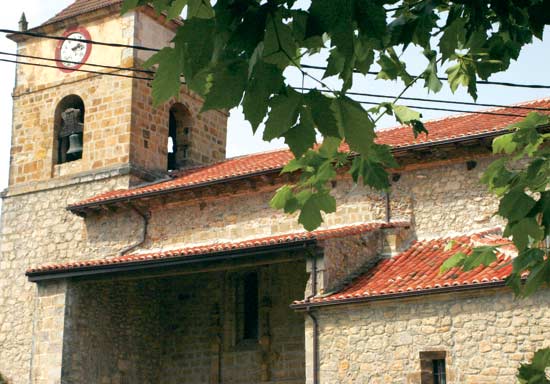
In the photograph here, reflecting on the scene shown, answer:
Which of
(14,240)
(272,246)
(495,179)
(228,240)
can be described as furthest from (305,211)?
(14,240)

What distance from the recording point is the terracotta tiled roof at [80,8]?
815 inches

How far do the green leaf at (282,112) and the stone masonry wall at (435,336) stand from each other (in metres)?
8.85

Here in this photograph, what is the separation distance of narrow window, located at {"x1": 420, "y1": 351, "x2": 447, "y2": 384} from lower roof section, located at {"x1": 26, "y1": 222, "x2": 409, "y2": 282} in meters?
2.34

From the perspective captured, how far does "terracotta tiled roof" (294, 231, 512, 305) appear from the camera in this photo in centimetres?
1216

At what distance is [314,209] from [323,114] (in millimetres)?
1665

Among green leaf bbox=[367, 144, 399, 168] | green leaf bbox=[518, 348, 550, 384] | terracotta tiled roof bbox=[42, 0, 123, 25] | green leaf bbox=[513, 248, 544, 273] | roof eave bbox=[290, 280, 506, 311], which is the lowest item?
green leaf bbox=[518, 348, 550, 384]

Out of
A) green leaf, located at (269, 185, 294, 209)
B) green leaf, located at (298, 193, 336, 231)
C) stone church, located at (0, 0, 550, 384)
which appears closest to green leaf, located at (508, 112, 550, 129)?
green leaf, located at (298, 193, 336, 231)

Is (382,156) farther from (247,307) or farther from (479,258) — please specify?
(247,307)

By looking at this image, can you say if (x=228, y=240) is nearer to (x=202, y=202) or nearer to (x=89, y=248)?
(x=202, y=202)

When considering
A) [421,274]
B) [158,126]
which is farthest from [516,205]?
[158,126]

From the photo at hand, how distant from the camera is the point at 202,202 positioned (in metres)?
17.5

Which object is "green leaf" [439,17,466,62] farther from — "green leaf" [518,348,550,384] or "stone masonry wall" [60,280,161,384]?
"stone masonry wall" [60,280,161,384]

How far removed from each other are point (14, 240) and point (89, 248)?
2269 mm

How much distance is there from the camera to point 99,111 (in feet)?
66.2
